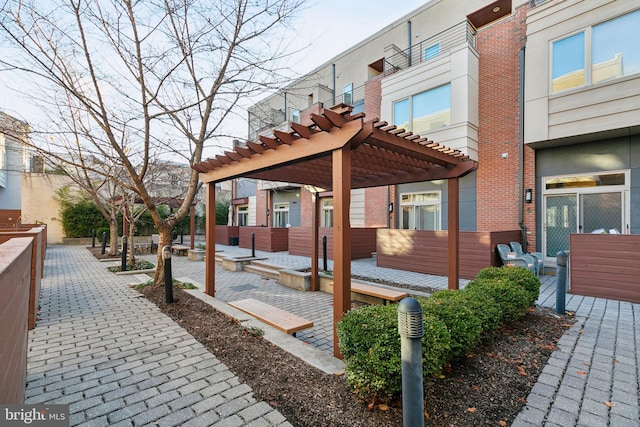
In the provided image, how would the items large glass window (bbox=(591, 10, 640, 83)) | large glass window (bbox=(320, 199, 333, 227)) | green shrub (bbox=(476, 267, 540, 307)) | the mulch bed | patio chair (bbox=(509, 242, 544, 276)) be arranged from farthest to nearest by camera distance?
large glass window (bbox=(320, 199, 333, 227)) → patio chair (bbox=(509, 242, 544, 276)) → large glass window (bbox=(591, 10, 640, 83)) → green shrub (bbox=(476, 267, 540, 307)) → the mulch bed

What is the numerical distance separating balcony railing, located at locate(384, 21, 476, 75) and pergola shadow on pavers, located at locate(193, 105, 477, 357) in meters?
7.07

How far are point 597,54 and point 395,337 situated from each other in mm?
9463

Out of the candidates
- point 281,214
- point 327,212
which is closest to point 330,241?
point 327,212

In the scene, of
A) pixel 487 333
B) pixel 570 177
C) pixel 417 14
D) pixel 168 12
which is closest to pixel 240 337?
pixel 487 333

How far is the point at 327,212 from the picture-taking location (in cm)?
1559

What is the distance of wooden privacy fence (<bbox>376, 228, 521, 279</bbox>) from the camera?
7.47 metres

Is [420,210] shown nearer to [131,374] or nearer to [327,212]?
[327,212]

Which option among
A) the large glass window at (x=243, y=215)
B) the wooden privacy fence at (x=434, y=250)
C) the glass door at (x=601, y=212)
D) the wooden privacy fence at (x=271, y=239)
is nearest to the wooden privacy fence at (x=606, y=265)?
the wooden privacy fence at (x=434, y=250)

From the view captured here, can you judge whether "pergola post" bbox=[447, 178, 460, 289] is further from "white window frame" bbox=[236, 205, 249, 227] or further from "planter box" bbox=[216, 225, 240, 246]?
"white window frame" bbox=[236, 205, 249, 227]

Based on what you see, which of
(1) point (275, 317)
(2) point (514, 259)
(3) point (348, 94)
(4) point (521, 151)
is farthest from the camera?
(3) point (348, 94)

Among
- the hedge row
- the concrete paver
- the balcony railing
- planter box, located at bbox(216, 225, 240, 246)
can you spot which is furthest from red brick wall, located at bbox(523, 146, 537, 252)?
planter box, located at bbox(216, 225, 240, 246)

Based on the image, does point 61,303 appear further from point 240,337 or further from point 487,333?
point 487,333

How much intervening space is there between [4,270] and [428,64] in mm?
11934

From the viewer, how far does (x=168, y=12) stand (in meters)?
4.87
